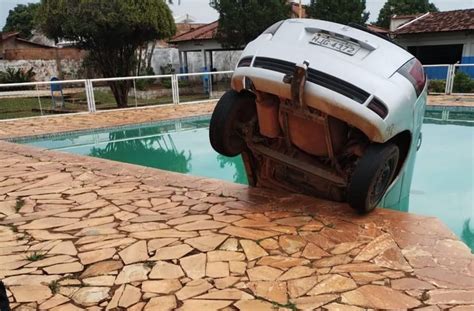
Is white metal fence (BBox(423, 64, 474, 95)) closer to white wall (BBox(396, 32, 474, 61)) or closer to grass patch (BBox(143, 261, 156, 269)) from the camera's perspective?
white wall (BBox(396, 32, 474, 61))

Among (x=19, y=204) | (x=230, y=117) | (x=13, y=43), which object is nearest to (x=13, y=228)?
(x=19, y=204)

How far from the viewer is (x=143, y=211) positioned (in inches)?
134

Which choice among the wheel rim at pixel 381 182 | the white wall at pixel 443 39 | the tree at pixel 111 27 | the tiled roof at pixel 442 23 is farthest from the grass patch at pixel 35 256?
the white wall at pixel 443 39

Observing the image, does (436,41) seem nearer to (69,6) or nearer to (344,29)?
(69,6)

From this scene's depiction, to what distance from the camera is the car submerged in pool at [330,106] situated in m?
2.47

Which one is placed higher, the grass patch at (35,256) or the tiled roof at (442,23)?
the tiled roof at (442,23)

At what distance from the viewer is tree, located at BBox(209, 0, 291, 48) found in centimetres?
1473

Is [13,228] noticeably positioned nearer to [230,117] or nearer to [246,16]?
[230,117]

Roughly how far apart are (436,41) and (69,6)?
15.1 metres

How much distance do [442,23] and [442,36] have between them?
0.63 m

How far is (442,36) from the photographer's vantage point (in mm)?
17500

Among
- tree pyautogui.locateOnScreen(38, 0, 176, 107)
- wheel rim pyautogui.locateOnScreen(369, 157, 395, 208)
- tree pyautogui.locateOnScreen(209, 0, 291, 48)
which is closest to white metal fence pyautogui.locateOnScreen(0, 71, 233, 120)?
tree pyautogui.locateOnScreen(38, 0, 176, 107)

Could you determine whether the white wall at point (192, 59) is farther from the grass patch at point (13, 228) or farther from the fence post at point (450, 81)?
the grass patch at point (13, 228)

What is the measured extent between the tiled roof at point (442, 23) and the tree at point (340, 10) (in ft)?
11.0
